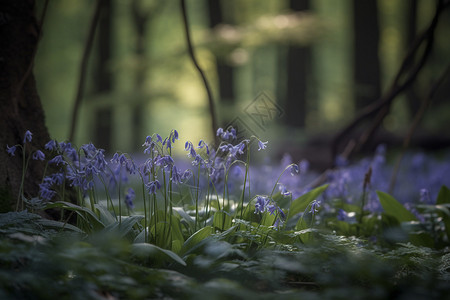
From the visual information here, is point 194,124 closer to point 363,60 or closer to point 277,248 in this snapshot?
point 363,60

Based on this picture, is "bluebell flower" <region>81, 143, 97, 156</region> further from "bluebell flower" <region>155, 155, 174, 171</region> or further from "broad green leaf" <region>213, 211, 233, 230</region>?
"broad green leaf" <region>213, 211, 233, 230</region>

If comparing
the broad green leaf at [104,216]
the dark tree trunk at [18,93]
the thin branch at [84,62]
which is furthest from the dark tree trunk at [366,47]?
the broad green leaf at [104,216]

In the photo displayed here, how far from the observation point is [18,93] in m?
2.89

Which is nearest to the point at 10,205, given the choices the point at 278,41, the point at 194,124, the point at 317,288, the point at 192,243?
the point at 192,243

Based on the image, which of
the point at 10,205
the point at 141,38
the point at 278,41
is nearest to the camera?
the point at 10,205

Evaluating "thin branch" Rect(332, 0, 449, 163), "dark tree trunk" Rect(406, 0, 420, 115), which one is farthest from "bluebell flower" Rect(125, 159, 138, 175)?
"dark tree trunk" Rect(406, 0, 420, 115)

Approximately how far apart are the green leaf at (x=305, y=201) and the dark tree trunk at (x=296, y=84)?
10.0 m

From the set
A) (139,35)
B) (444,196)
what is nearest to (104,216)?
(444,196)

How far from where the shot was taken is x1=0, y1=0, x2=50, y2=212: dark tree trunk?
107 inches

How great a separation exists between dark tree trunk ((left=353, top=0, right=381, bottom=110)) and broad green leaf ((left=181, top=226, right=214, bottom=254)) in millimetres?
11314

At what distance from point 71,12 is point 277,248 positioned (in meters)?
16.4

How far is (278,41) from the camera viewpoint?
1024cm

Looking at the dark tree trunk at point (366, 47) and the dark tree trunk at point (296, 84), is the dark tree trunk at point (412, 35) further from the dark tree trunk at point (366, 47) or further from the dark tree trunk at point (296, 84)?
the dark tree trunk at point (296, 84)

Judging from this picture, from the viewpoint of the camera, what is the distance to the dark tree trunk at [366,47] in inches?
500
